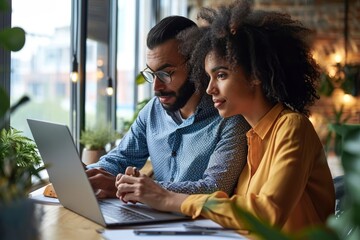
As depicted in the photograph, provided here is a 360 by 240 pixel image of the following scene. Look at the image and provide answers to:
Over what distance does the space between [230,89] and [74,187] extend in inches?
19.9

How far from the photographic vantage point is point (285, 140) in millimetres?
1365

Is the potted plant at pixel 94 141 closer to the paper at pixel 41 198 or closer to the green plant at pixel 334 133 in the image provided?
the paper at pixel 41 198

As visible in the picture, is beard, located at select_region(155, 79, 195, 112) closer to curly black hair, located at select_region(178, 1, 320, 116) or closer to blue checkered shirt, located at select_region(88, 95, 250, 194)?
blue checkered shirt, located at select_region(88, 95, 250, 194)

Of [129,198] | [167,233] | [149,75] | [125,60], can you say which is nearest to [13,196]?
[167,233]

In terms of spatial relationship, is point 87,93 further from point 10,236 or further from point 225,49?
point 10,236

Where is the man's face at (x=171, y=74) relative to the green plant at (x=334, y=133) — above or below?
below

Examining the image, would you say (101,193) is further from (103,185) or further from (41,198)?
(41,198)

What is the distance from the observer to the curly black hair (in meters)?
1.48

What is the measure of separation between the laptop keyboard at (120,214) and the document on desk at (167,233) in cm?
6

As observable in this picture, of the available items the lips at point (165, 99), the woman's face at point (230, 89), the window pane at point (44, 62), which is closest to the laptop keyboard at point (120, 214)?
the woman's face at point (230, 89)

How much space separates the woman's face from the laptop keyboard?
0.38m

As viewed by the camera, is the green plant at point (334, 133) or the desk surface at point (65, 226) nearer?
the green plant at point (334, 133)

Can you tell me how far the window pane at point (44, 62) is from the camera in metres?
2.54

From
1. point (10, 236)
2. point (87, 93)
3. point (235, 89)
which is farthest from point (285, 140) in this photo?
point (87, 93)
